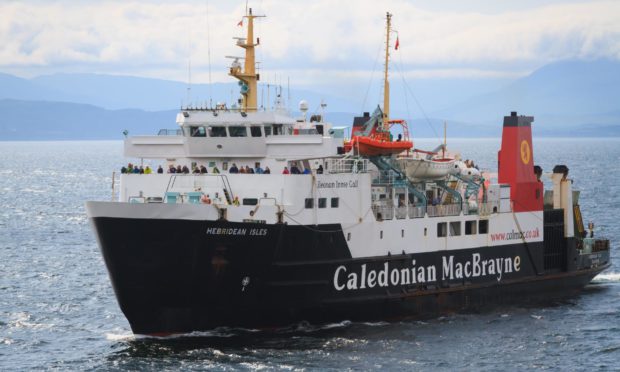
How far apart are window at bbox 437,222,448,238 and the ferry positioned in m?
0.06

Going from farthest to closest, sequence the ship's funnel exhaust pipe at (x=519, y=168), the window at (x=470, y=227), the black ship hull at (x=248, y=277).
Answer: the ship's funnel exhaust pipe at (x=519, y=168) < the window at (x=470, y=227) < the black ship hull at (x=248, y=277)

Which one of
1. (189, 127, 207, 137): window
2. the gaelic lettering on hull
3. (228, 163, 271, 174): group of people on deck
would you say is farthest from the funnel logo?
(189, 127, 207, 137): window

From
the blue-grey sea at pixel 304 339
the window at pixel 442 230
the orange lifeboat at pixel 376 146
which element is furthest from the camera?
the window at pixel 442 230

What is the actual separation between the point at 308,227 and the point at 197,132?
518 centimetres

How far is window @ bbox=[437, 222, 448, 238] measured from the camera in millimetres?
37844

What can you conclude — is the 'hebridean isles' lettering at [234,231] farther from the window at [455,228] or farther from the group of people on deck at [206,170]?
the window at [455,228]

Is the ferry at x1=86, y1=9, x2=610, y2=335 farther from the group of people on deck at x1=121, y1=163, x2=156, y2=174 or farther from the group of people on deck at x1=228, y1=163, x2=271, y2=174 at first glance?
the group of people on deck at x1=121, y1=163, x2=156, y2=174

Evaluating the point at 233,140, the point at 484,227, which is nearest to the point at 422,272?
the point at 484,227

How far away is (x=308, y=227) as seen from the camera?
33250 mm

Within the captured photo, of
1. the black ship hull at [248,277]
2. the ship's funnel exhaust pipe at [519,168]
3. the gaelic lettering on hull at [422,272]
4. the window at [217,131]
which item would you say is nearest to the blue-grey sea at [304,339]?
the black ship hull at [248,277]

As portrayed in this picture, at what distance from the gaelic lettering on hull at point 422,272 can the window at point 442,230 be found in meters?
0.82

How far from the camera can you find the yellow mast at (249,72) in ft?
120

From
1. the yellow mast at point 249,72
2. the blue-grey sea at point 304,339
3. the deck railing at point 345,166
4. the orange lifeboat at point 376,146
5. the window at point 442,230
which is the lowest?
the blue-grey sea at point 304,339

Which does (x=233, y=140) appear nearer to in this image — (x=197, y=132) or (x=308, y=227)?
Result: (x=197, y=132)
